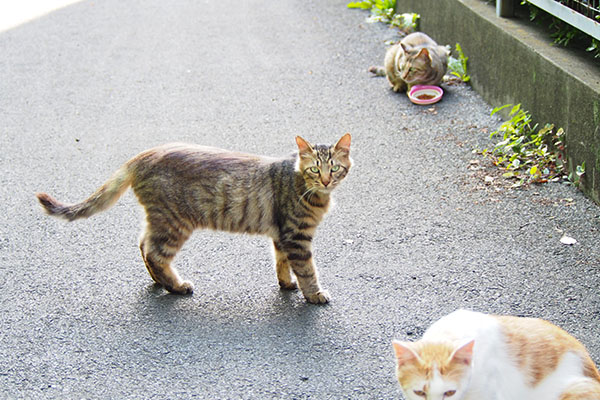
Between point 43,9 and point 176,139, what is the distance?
613 cm

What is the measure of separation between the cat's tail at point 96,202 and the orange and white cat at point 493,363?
2.30 meters

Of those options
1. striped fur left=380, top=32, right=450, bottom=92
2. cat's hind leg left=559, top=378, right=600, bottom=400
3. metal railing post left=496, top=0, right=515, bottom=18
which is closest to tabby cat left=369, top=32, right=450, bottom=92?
striped fur left=380, top=32, right=450, bottom=92

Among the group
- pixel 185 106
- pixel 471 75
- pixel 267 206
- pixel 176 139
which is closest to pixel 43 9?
pixel 185 106

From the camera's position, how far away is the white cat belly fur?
282cm

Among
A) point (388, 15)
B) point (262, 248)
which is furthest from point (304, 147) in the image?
point (388, 15)

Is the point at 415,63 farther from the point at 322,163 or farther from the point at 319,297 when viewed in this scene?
the point at 319,297

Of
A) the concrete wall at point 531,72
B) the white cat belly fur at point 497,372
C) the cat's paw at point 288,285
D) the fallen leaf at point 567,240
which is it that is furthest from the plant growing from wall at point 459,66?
the white cat belly fur at point 497,372

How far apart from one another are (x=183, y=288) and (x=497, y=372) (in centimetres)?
224

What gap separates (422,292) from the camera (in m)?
4.34

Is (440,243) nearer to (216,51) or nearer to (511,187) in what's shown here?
(511,187)

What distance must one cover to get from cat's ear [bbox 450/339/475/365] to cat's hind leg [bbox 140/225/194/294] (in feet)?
7.27

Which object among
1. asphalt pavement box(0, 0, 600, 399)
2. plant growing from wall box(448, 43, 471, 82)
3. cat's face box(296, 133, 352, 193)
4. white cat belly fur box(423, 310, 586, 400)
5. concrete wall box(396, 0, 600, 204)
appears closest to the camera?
white cat belly fur box(423, 310, 586, 400)

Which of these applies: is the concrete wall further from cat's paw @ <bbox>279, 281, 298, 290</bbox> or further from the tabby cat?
cat's paw @ <bbox>279, 281, 298, 290</bbox>

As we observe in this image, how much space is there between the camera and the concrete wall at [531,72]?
517 centimetres
